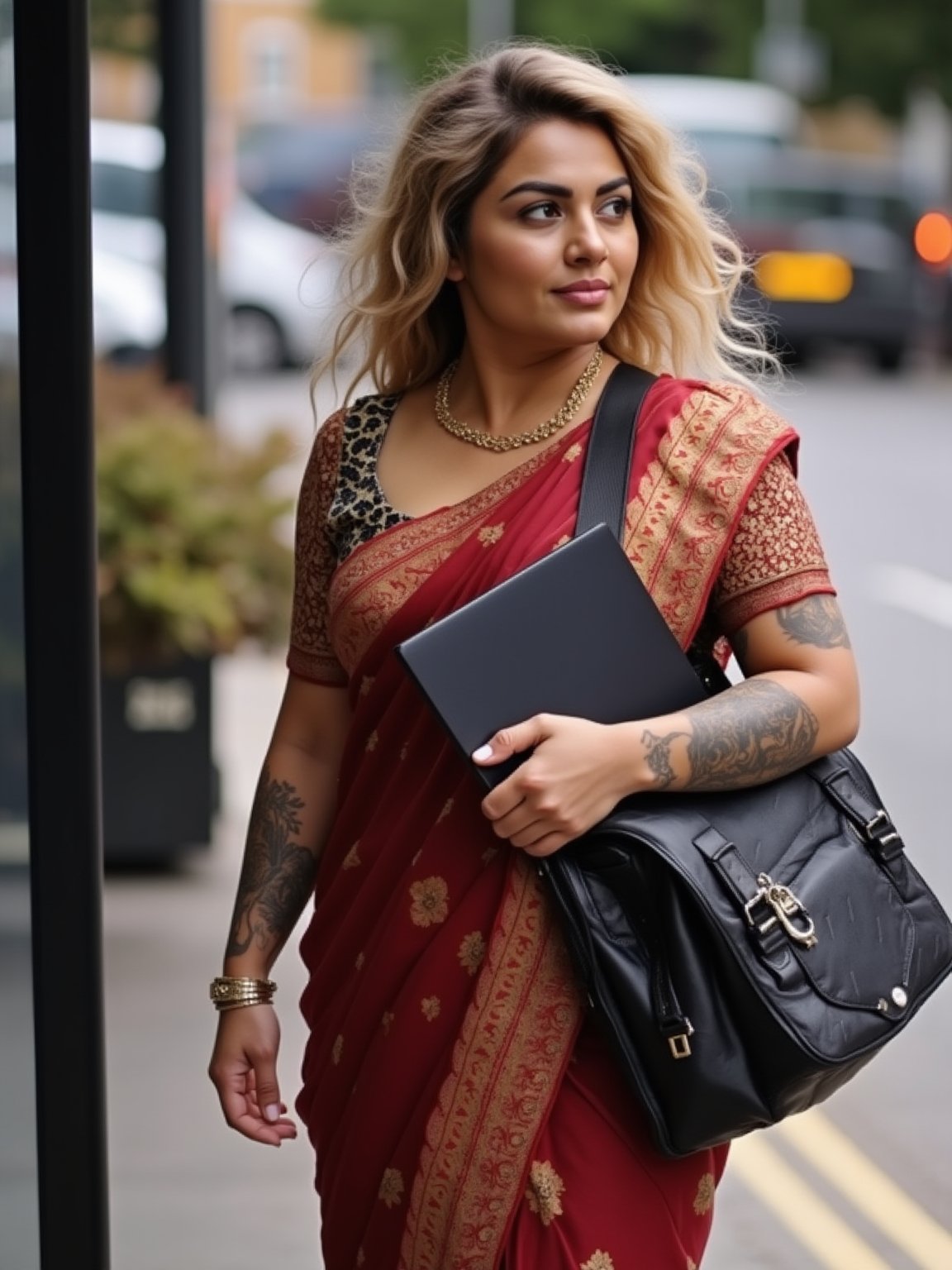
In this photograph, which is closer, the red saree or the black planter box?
the red saree

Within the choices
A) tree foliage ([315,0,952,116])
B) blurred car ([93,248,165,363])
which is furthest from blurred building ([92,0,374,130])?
blurred car ([93,248,165,363])

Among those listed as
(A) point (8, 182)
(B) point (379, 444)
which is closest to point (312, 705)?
(B) point (379, 444)

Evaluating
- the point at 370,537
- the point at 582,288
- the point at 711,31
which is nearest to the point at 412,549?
the point at 370,537

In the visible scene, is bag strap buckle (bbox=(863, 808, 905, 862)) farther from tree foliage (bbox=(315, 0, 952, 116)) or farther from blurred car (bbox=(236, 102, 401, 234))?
tree foliage (bbox=(315, 0, 952, 116))

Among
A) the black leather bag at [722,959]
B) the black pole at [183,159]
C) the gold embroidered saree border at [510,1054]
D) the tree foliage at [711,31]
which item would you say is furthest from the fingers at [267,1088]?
the tree foliage at [711,31]

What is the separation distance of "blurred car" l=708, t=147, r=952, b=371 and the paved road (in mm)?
11903

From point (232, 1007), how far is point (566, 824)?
22.5 inches

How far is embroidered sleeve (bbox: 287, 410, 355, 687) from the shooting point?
246 cm

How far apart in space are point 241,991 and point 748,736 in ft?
2.19

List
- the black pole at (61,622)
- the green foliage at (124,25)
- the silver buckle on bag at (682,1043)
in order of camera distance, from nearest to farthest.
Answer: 1. the silver buckle on bag at (682,1043)
2. the black pole at (61,622)
3. the green foliage at (124,25)

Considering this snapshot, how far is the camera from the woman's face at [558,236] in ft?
7.44

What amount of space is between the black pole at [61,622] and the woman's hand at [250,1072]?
0.53ft

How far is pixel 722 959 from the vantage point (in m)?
2.08

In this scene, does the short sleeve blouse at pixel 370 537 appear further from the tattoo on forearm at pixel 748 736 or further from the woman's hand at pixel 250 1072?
the woman's hand at pixel 250 1072
